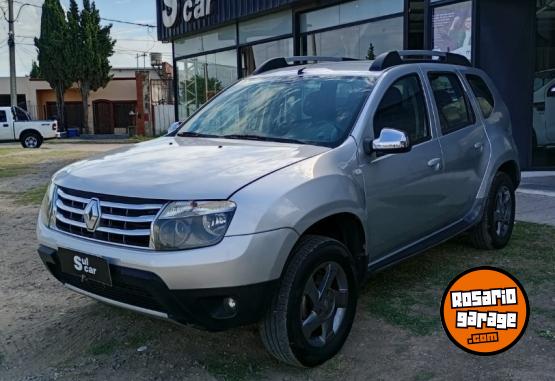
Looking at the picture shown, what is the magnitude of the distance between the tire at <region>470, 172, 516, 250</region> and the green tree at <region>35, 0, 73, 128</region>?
33.5 metres

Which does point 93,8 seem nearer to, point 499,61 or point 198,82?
point 198,82

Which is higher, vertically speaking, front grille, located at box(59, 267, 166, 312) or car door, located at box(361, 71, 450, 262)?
car door, located at box(361, 71, 450, 262)

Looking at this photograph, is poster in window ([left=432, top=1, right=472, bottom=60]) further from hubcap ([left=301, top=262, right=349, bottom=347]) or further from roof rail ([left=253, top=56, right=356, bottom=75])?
hubcap ([left=301, top=262, right=349, bottom=347])

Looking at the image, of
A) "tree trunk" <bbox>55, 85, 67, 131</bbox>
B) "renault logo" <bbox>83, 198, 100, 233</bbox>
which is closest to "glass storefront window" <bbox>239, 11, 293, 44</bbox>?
"renault logo" <bbox>83, 198, 100, 233</bbox>

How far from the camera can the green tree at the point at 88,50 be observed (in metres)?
35.3

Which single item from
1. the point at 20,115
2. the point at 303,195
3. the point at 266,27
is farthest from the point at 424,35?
the point at 20,115

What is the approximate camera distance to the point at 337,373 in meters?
3.31

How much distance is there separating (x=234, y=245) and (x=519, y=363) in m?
1.79

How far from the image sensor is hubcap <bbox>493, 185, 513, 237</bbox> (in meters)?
5.45

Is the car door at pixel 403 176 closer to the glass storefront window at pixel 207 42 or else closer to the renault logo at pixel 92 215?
the renault logo at pixel 92 215

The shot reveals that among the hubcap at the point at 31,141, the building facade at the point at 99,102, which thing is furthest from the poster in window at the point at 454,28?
the building facade at the point at 99,102

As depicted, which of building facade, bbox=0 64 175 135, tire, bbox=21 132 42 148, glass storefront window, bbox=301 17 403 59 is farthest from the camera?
building facade, bbox=0 64 175 135

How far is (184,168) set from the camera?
330cm

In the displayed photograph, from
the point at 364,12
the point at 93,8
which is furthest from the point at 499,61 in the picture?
the point at 93,8
